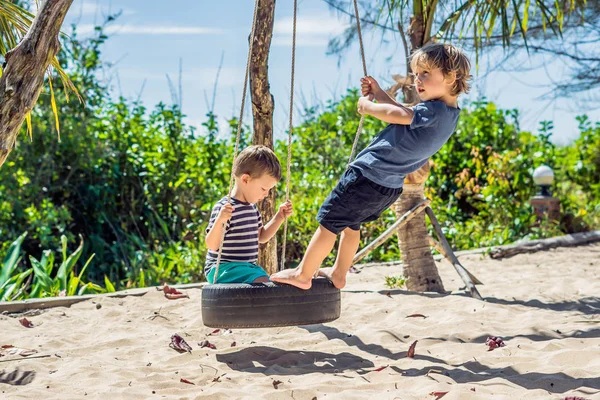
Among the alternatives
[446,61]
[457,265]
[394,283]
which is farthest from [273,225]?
[394,283]

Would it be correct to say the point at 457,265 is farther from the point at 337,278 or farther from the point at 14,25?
the point at 14,25

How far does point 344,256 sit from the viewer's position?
3479 mm

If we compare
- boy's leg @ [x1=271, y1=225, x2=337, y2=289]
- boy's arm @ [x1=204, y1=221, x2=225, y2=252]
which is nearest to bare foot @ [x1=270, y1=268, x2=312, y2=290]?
boy's leg @ [x1=271, y1=225, x2=337, y2=289]

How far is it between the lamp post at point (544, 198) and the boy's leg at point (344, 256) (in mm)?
5423

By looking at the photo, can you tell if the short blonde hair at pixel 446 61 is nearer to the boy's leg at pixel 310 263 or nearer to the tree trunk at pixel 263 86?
the boy's leg at pixel 310 263

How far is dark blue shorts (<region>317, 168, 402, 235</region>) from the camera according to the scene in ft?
10.7

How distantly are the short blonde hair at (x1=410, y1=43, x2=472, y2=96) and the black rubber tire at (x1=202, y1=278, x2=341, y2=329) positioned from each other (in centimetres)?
110

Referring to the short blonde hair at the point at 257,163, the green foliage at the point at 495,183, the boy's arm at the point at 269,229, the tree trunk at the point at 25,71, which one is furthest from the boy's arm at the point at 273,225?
the green foliage at the point at 495,183

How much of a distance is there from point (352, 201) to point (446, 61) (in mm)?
728

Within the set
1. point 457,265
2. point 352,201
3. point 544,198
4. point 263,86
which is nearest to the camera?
point 352,201

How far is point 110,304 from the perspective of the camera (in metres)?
5.14

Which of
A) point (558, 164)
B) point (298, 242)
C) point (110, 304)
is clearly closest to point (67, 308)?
point (110, 304)

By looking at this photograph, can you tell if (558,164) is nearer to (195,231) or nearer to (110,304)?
(195,231)

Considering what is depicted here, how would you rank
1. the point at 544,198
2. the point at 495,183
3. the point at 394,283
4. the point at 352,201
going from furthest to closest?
the point at 495,183
the point at 544,198
the point at 394,283
the point at 352,201
